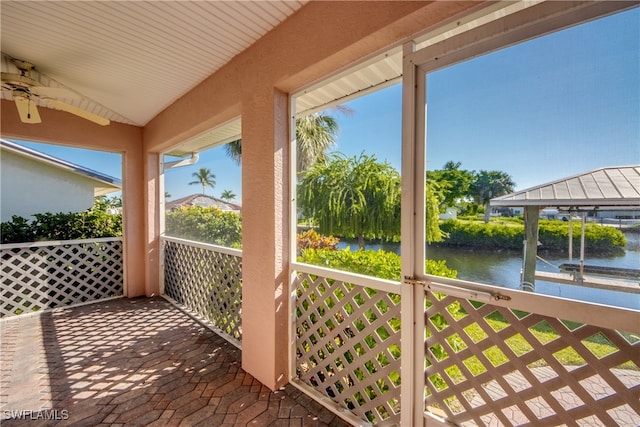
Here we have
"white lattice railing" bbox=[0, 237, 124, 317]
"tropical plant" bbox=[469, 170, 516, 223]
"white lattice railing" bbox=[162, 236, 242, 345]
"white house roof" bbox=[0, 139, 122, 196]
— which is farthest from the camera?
"white house roof" bbox=[0, 139, 122, 196]

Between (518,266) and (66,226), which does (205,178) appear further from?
(518,266)

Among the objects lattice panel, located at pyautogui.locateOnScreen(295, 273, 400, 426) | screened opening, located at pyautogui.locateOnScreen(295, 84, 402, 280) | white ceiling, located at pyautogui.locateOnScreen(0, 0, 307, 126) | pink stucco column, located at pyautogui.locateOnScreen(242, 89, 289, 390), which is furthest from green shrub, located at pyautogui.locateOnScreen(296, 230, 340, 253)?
white ceiling, located at pyautogui.locateOnScreen(0, 0, 307, 126)

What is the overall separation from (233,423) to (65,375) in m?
1.74

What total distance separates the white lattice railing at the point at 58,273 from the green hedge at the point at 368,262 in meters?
4.10

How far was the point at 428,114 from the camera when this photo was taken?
1508 millimetres

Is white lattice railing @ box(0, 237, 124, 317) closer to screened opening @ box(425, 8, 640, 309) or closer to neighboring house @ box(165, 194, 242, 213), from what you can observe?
neighboring house @ box(165, 194, 242, 213)

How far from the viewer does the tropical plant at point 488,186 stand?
4.37 feet

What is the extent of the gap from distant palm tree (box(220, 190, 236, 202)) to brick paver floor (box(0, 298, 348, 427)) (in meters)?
1.62

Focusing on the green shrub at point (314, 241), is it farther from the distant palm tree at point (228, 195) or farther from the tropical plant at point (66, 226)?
the tropical plant at point (66, 226)

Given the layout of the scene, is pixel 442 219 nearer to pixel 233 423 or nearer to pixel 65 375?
pixel 233 423

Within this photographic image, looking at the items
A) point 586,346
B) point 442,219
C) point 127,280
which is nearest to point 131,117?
point 127,280

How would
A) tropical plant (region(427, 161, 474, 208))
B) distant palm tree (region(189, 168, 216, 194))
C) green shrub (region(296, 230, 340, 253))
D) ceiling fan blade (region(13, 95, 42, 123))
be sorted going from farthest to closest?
1. distant palm tree (region(189, 168, 216, 194))
2. ceiling fan blade (region(13, 95, 42, 123))
3. green shrub (region(296, 230, 340, 253))
4. tropical plant (region(427, 161, 474, 208))

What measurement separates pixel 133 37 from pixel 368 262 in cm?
262

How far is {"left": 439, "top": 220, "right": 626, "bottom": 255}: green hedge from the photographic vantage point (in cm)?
109
